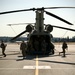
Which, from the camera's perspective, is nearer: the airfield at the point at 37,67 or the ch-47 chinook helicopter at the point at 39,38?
the airfield at the point at 37,67

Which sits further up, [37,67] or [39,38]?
[39,38]

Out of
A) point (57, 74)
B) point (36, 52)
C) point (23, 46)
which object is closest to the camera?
point (57, 74)

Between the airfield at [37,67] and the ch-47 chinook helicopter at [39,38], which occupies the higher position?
the ch-47 chinook helicopter at [39,38]

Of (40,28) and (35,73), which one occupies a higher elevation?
(40,28)

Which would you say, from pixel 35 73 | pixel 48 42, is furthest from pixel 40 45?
pixel 35 73

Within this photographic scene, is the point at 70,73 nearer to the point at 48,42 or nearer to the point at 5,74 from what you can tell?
the point at 5,74

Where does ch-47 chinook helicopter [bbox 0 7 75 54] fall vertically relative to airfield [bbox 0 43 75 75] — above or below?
above

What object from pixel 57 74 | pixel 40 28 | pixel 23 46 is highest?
pixel 40 28

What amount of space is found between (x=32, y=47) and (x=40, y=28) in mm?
2343

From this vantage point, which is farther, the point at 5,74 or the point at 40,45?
the point at 40,45

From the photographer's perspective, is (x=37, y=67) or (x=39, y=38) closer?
(x=37, y=67)

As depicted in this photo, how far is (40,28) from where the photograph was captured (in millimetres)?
29297

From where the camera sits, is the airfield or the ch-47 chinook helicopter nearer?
the airfield

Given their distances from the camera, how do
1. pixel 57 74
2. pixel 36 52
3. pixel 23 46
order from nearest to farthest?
pixel 57 74 < pixel 23 46 < pixel 36 52
